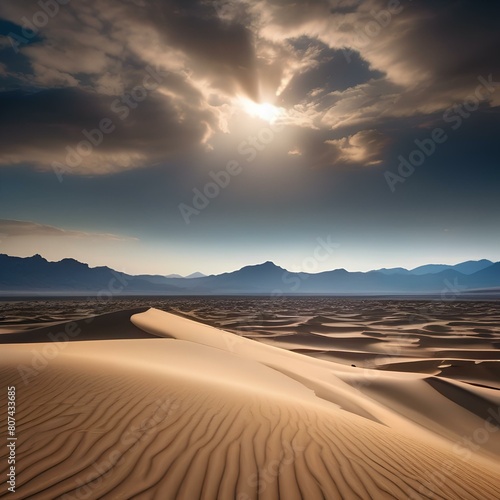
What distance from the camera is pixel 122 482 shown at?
2625mm

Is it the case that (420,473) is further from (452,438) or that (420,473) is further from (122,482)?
(452,438)

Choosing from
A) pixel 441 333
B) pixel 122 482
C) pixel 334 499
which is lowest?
pixel 441 333

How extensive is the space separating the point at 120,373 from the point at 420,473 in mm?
5076

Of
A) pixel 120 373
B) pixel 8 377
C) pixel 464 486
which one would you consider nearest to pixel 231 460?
pixel 464 486

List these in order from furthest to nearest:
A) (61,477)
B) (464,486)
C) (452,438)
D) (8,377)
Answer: (452,438) < (8,377) < (464,486) < (61,477)

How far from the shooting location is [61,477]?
262 cm

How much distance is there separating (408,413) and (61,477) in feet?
30.7

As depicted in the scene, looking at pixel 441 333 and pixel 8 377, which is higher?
pixel 8 377

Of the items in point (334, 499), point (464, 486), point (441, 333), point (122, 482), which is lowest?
point (441, 333)

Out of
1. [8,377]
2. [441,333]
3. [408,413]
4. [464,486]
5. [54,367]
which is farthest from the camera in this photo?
[441,333]

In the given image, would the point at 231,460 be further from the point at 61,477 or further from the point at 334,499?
the point at 61,477

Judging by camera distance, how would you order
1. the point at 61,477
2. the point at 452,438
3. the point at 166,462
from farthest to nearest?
the point at 452,438 < the point at 166,462 < the point at 61,477

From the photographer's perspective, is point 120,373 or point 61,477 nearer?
point 61,477

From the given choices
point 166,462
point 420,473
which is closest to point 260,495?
point 166,462
